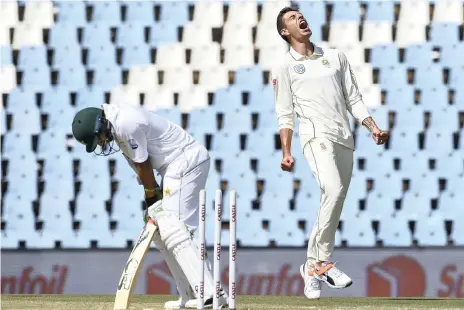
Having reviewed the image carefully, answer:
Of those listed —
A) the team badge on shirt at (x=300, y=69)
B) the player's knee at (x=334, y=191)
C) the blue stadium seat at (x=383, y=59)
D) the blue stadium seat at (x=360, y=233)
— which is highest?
the blue stadium seat at (x=383, y=59)

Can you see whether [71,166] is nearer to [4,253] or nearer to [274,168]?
[4,253]

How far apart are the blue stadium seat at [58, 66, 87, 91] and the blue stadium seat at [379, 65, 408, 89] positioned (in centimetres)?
414

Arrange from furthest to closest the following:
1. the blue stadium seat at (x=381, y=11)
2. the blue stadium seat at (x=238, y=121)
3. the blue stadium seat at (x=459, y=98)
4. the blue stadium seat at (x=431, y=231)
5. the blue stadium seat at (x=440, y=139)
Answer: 1. the blue stadium seat at (x=381, y=11)
2. the blue stadium seat at (x=459, y=98)
3. the blue stadium seat at (x=238, y=121)
4. the blue stadium seat at (x=440, y=139)
5. the blue stadium seat at (x=431, y=231)

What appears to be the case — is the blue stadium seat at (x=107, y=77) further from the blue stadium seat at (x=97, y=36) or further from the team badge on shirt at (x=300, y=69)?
the team badge on shirt at (x=300, y=69)

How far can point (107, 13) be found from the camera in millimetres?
14180

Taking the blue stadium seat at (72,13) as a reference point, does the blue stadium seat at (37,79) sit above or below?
below

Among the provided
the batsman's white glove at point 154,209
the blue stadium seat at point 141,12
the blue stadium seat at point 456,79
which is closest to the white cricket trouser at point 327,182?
the batsman's white glove at point 154,209

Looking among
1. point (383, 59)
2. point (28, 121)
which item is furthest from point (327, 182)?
point (28, 121)

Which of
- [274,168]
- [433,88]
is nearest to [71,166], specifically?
[274,168]

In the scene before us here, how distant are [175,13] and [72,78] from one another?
5.62 ft

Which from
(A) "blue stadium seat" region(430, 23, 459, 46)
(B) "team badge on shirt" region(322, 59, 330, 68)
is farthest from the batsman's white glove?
(A) "blue stadium seat" region(430, 23, 459, 46)

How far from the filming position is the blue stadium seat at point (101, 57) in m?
14.1

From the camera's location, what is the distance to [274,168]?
1328 cm

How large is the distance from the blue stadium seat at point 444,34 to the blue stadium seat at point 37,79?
5.37m
